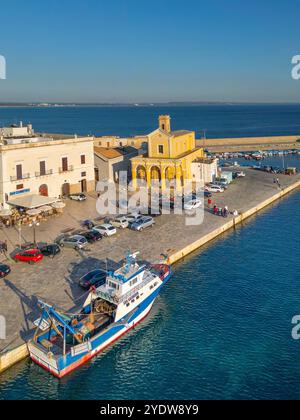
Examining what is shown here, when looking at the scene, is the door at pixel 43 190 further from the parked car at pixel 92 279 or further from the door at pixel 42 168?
the parked car at pixel 92 279

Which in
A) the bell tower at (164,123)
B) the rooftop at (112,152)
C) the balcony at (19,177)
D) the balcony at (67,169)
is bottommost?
the balcony at (19,177)

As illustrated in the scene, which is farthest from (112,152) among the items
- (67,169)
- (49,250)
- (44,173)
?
(49,250)

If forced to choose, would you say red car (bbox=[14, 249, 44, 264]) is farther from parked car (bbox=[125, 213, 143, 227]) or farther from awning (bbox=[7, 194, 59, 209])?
parked car (bbox=[125, 213, 143, 227])

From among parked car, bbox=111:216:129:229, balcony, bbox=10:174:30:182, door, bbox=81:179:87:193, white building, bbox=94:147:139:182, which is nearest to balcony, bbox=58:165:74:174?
door, bbox=81:179:87:193

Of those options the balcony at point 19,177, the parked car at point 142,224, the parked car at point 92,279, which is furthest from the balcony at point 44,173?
the parked car at point 92,279

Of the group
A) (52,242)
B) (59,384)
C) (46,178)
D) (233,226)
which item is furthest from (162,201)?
(59,384)

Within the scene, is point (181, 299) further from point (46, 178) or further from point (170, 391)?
point (46, 178)
